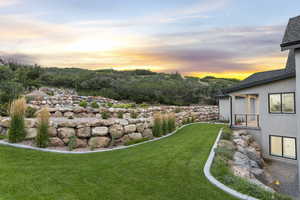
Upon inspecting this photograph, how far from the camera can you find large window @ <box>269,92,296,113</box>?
30.2 ft

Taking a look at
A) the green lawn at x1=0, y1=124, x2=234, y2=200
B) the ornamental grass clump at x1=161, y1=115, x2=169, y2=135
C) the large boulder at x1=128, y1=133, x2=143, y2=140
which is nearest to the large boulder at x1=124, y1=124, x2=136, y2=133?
the large boulder at x1=128, y1=133, x2=143, y2=140

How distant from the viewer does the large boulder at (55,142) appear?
5828 mm

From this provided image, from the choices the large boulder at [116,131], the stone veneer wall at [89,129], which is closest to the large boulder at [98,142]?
the stone veneer wall at [89,129]

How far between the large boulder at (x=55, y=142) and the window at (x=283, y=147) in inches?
431

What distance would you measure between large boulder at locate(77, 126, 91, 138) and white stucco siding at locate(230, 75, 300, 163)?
978 cm

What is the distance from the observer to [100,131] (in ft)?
21.7

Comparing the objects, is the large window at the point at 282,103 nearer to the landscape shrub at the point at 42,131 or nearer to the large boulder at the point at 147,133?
the large boulder at the point at 147,133

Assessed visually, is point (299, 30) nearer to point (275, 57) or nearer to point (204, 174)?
point (204, 174)

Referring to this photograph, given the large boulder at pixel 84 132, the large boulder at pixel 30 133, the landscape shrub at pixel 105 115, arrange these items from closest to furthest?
the large boulder at pixel 30 133
the large boulder at pixel 84 132
the landscape shrub at pixel 105 115

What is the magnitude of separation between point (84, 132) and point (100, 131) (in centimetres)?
58

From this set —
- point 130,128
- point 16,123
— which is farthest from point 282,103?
point 16,123

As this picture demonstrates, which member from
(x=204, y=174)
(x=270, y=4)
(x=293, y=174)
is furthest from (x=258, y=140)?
(x=270, y=4)

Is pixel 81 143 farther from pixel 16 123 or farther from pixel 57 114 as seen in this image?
pixel 57 114

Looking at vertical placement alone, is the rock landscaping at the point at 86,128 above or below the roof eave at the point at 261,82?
below
